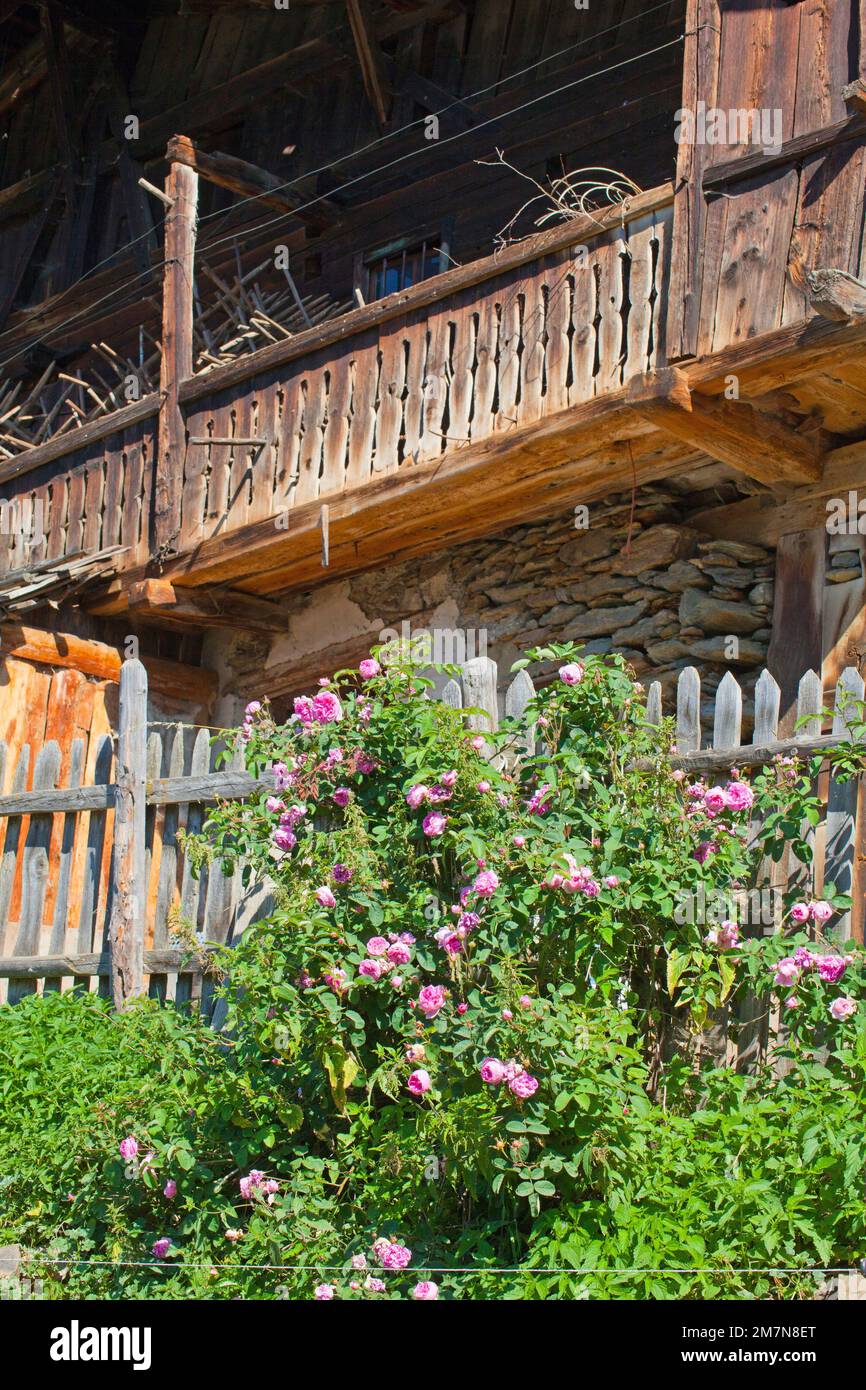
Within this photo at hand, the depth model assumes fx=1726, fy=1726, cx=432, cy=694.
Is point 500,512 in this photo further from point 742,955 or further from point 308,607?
point 742,955

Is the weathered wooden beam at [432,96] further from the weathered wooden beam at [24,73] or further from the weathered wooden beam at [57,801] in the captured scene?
the weathered wooden beam at [57,801]

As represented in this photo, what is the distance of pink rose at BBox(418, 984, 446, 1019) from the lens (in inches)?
180

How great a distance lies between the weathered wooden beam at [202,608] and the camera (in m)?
9.52

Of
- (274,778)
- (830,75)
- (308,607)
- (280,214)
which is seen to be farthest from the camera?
(280,214)

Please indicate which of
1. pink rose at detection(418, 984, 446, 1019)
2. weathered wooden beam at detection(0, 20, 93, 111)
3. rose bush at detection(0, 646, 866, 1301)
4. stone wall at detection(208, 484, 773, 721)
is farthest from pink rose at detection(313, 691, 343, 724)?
weathered wooden beam at detection(0, 20, 93, 111)

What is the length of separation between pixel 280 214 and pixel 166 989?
6.57 meters

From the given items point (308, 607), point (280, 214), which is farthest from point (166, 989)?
point (280, 214)

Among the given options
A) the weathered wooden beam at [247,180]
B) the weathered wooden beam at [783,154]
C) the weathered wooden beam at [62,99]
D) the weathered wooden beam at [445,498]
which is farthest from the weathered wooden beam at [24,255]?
the weathered wooden beam at [783,154]

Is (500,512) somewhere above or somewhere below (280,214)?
below

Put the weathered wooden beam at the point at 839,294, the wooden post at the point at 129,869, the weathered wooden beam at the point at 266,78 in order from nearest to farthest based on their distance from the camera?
1. the weathered wooden beam at the point at 839,294
2. the wooden post at the point at 129,869
3. the weathered wooden beam at the point at 266,78

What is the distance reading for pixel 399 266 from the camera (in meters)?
11.2

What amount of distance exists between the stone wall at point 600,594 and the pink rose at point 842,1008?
3415 millimetres

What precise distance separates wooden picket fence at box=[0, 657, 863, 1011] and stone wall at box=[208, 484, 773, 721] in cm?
157

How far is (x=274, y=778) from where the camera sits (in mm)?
6402
